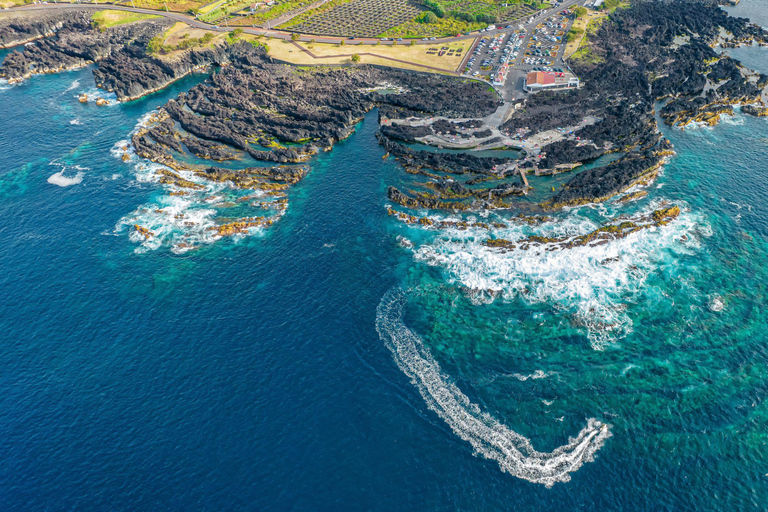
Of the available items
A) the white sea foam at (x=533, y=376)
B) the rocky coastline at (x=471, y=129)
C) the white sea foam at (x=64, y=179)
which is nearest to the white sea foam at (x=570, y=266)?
the white sea foam at (x=533, y=376)

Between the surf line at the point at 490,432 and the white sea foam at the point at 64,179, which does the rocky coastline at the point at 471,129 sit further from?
the surf line at the point at 490,432

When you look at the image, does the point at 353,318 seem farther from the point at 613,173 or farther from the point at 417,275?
the point at 613,173

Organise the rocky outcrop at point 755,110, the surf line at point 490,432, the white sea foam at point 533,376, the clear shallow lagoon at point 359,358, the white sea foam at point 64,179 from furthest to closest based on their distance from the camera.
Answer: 1. the rocky outcrop at point 755,110
2. the white sea foam at point 64,179
3. the white sea foam at point 533,376
4. the surf line at point 490,432
5. the clear shallow lagoon at point 359,358

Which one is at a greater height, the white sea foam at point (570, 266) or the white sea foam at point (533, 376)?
the white sea foam at point (570, 266)

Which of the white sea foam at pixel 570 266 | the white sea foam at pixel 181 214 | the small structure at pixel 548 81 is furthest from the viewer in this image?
the small structure at pixel 548 81

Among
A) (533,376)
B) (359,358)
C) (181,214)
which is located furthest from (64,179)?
(533,376)
